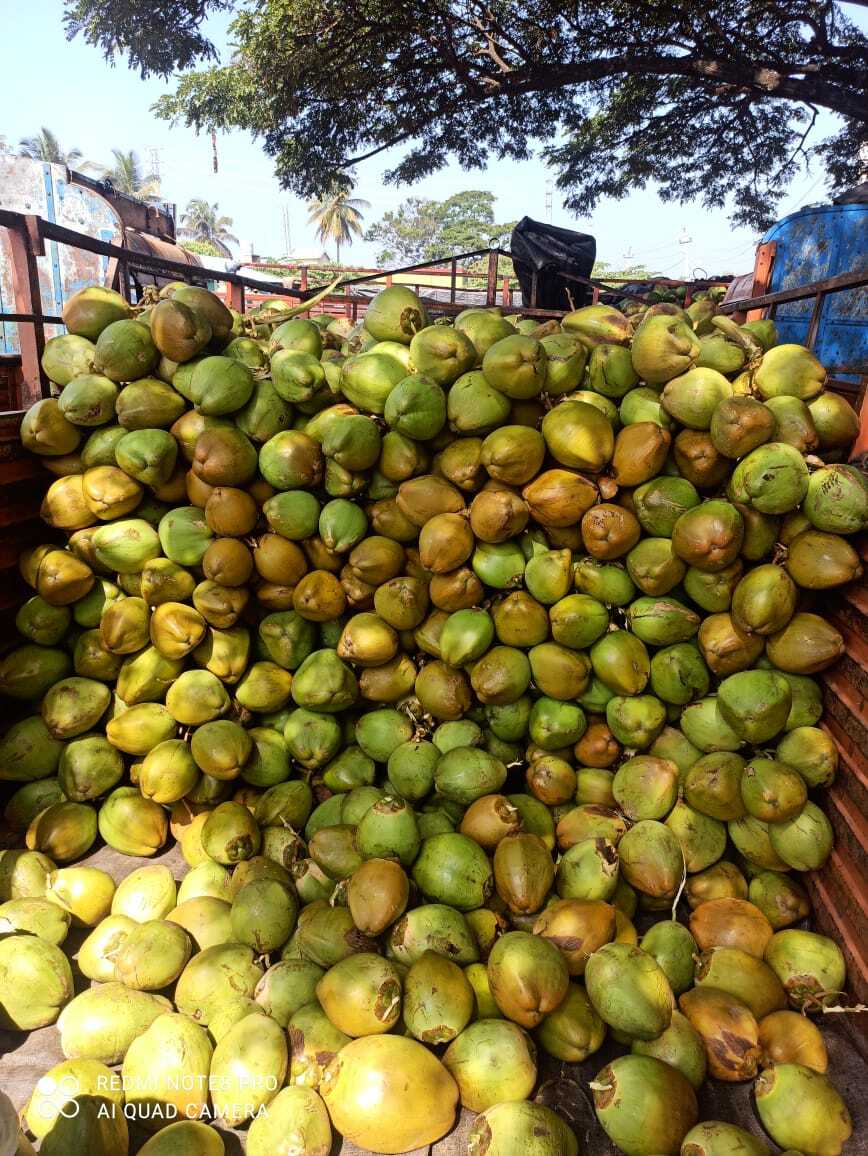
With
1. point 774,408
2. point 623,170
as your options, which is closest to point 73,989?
point 774,408

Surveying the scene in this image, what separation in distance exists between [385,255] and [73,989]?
200ft

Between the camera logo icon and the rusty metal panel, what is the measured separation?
8.96m

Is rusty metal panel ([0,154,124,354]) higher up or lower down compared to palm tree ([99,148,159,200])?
lower down

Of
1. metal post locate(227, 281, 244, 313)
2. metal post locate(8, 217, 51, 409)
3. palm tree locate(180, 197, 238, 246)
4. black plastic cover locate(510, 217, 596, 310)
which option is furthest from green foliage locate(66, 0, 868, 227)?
palm tree locate(180, 197, 238, 246)

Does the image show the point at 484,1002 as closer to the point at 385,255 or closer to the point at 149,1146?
the point at 149,1146

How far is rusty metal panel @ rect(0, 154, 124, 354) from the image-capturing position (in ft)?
28.7

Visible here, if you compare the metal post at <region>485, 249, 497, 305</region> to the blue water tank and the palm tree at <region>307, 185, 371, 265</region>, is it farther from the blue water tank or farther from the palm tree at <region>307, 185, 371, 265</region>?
the palm tree at <region>307, 185, 371, 265</region>

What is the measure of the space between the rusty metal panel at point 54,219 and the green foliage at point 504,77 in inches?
182

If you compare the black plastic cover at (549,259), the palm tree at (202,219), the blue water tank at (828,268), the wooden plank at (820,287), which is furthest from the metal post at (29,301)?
the palm tree at (202,219)

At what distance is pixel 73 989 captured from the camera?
2193 mm

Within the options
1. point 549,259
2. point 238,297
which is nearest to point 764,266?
point 238,297

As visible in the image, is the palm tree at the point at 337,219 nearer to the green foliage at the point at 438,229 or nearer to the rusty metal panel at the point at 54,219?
the green foliage at the point at 438,229

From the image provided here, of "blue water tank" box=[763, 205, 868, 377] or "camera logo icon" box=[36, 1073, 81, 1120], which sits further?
"blue water tank" box=[763, 205, 868, 377]

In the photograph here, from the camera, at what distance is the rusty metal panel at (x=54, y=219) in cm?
875
